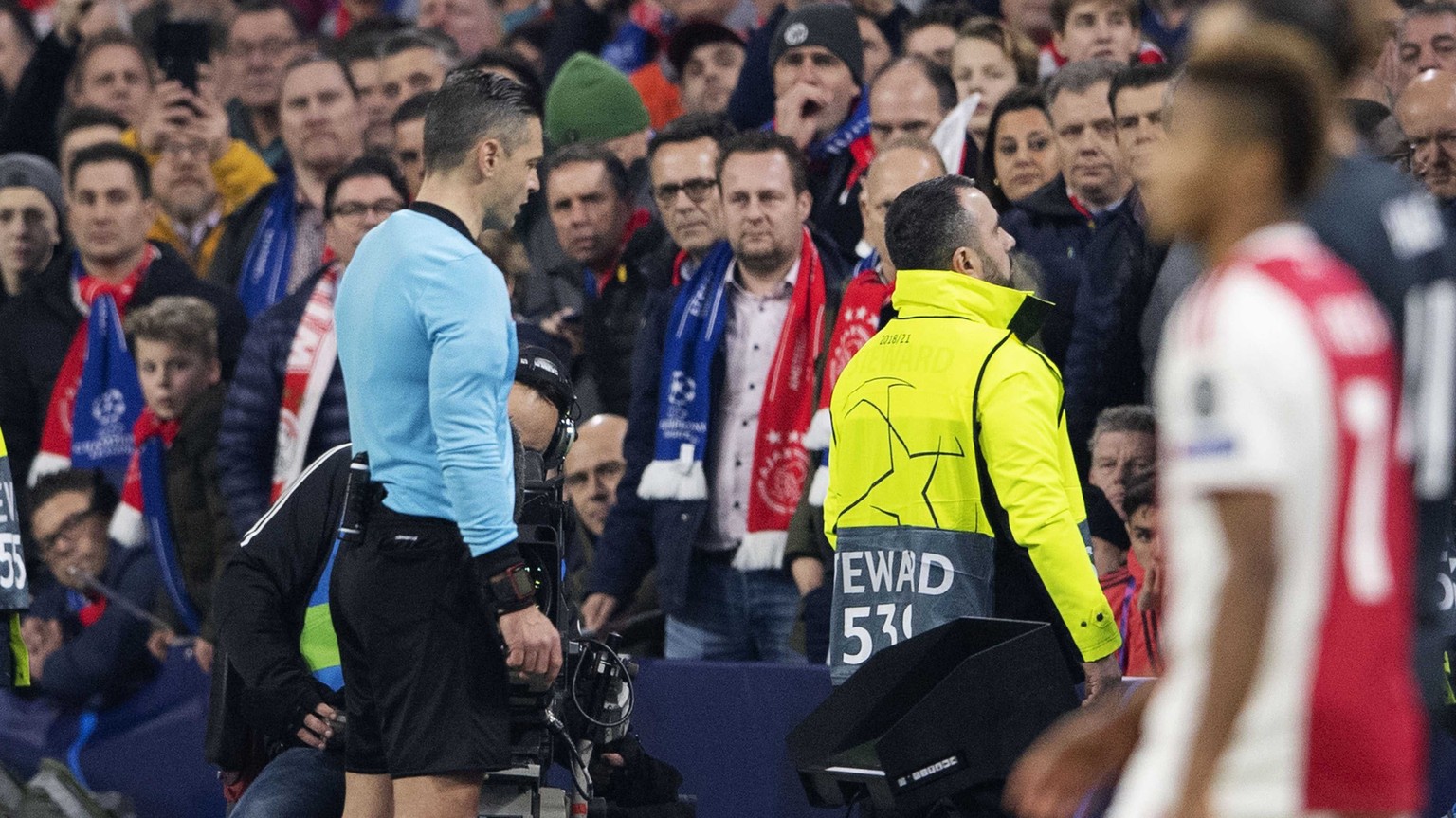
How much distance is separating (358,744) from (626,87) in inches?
184

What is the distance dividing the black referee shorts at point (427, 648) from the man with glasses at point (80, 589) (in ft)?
11.9

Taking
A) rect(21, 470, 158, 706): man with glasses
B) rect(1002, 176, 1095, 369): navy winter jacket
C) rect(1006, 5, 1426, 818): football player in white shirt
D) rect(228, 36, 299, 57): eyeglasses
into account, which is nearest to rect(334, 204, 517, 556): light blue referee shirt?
rect(1006, 5, 1426, 818): football player in white shirt

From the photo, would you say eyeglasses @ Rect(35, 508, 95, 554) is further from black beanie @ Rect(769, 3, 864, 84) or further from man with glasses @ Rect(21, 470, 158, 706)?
black beanie @ Rect(769, 3, 864, 84)

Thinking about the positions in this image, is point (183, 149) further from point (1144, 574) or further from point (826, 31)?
point (1144, 574)

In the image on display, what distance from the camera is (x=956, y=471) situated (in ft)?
17.6

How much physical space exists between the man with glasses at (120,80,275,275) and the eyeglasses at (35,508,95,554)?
1.70 m

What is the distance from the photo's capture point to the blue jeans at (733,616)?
23.9 feet

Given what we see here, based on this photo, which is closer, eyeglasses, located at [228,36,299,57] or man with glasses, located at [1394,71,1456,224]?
man with glasses, located at [1394,71,1456,224]

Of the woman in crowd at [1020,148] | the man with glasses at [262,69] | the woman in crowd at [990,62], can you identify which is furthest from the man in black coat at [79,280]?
the woman in crowd at [1020,148]

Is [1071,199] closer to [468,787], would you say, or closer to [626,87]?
[626,87]

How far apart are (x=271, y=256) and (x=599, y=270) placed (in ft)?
5.83

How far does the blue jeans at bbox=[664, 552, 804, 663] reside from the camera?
7.29 metres

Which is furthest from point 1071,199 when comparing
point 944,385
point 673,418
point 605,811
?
point 605,811

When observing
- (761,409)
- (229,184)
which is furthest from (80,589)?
(761,409)
